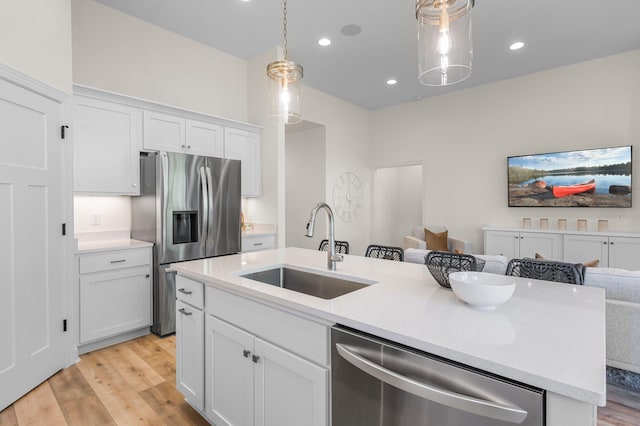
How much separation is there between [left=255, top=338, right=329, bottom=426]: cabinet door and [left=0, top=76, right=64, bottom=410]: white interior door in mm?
1848

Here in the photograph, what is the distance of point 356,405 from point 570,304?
907mm

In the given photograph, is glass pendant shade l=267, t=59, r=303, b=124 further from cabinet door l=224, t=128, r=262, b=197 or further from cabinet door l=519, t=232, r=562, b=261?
cabinet door l=519, t=232, r=562, b=261

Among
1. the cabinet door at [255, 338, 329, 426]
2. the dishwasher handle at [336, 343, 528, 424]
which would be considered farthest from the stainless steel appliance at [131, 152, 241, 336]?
the dishwasher handle at [336, 343, 528, 424]

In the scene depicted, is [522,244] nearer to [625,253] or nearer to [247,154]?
[625,253]

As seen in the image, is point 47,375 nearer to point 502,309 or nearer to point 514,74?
point 502,309

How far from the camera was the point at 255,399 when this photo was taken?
1465 mm

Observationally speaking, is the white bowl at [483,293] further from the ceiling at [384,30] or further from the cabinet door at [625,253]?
the cabinet door at [625,253]

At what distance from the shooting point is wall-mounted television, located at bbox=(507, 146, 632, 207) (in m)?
4.18

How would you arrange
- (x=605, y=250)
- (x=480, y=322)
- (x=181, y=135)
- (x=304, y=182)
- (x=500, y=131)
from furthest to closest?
1. (x=304, y=182)
2. (x=500, y=131)
3. (x=605, y=250)
4. (x=181, y=135)
5. (x=480, y=322)

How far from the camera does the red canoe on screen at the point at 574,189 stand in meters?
4.38

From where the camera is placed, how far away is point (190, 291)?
1881mm

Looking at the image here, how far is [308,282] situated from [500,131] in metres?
4.74

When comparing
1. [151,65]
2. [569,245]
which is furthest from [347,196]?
[151,65]

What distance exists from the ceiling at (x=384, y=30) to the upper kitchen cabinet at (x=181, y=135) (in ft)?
3.57
